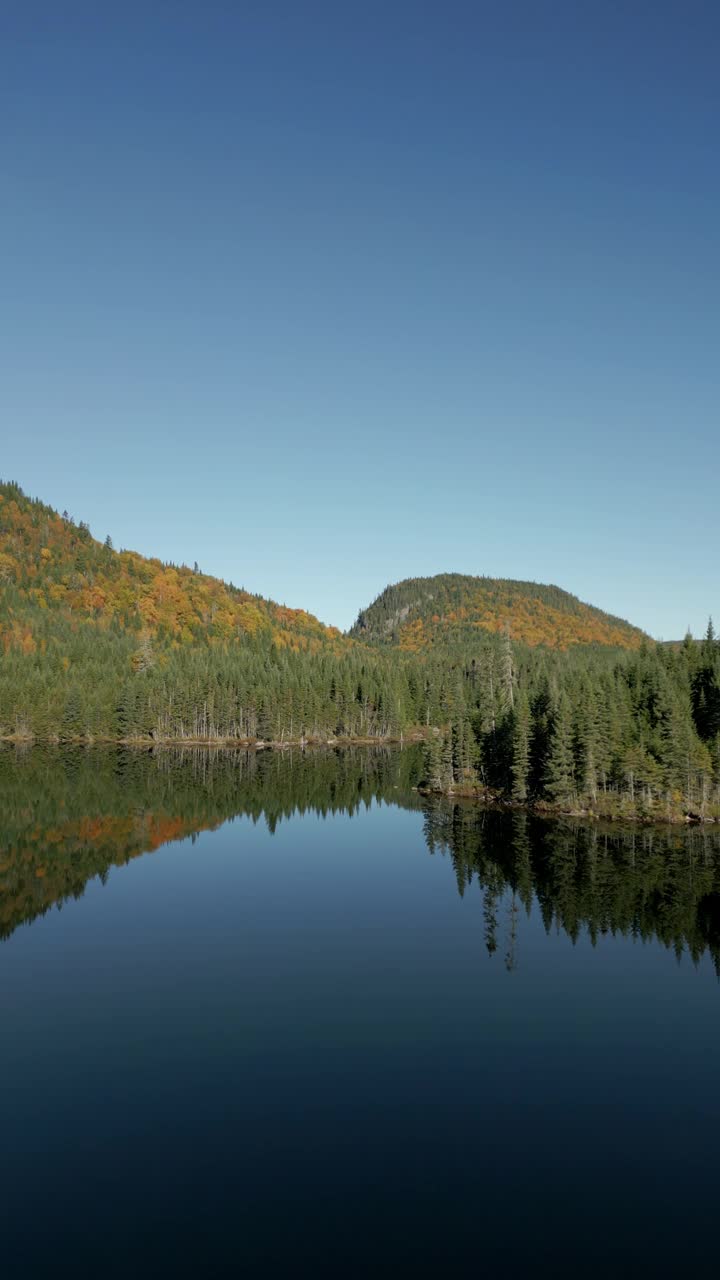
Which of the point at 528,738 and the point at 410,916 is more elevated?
the point at 528,738

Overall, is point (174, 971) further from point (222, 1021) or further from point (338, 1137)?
point (338, 1137)

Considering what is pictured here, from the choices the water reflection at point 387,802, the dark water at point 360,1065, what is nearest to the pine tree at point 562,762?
the water reflection at point 387,802

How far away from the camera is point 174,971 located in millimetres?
51094

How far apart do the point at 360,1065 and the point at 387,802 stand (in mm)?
80955

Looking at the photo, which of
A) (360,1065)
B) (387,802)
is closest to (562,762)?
(387,802)

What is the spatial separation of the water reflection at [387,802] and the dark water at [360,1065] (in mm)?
516

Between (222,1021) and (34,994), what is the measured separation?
38.7 ft

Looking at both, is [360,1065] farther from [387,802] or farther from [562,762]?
[387,802]

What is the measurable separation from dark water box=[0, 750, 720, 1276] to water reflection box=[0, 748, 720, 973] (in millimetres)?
516

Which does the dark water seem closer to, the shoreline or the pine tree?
the shoreline

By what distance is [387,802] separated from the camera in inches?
4695

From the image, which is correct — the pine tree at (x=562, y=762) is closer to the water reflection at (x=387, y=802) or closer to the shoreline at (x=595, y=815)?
the shoreline at (x=595, y=815)

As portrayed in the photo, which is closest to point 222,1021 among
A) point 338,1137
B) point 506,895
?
point 338,1137

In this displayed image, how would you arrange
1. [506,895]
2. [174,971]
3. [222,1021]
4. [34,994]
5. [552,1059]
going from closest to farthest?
[552,1059], [222,1021], [34,994], [174,971], [506,895]
